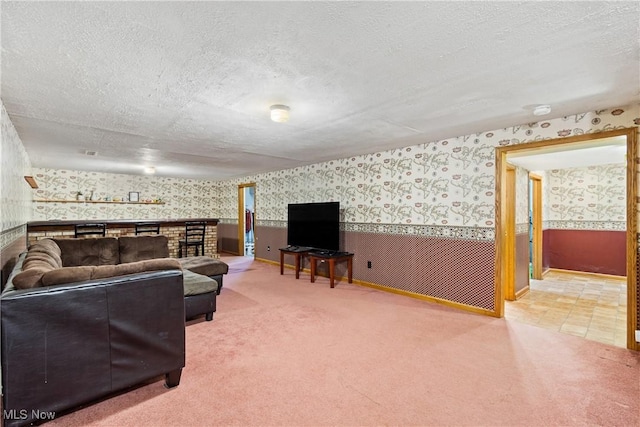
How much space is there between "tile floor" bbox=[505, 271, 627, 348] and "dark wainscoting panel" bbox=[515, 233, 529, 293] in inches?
7.2

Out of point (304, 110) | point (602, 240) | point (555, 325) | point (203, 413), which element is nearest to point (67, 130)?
point (304, 110)

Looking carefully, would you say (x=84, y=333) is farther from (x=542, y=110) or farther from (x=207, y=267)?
(x=542, y=110)

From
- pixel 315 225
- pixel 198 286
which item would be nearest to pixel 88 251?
pixel 198 286

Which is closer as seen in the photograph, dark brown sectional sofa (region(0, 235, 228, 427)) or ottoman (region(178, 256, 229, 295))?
dark brown sectional sofa (region(0, 235, 228, 427))

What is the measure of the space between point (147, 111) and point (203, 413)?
2682 mm

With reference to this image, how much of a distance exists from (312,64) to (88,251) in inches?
163

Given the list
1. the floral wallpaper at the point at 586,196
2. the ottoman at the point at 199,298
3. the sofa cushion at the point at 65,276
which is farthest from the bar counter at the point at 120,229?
the floral wallpaper at the point at 586,196

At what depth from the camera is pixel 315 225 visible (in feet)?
18.2

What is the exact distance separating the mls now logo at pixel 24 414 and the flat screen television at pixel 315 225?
396cm

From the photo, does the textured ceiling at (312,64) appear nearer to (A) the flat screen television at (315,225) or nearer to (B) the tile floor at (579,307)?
(A) the flat screen television at (315,225)

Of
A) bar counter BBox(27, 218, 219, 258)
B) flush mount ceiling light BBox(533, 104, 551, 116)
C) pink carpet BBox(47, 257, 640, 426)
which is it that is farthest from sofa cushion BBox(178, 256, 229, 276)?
flush mount ceiling light BBox(533, 104, 551, 116)

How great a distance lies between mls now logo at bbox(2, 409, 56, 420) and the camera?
5.32 ft

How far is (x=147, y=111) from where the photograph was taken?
3.00 meters

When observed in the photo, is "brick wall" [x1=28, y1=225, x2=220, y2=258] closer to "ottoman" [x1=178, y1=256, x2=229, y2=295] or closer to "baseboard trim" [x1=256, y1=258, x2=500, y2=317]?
"ottoman" [x1=178, y1=256, x2=229, y2=295]
